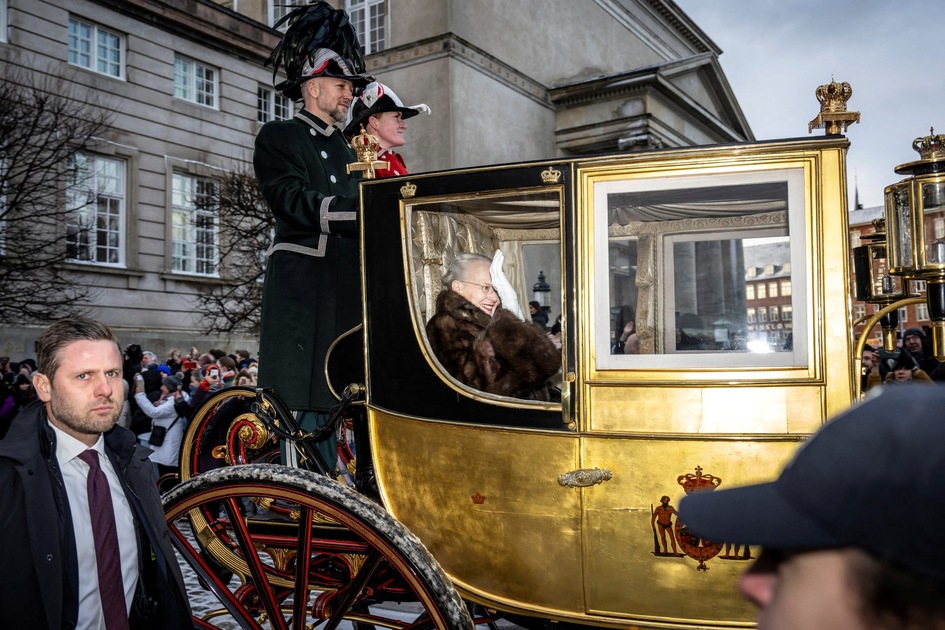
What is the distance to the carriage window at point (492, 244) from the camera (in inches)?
94.7

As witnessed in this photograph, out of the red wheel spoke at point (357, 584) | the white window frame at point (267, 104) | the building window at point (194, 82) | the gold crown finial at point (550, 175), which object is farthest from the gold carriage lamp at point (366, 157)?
the white window frame at point (267, 104)

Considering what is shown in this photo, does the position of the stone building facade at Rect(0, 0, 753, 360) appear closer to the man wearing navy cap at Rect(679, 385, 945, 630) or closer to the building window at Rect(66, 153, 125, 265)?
the building window at Rect(66, 153, 125, 265)

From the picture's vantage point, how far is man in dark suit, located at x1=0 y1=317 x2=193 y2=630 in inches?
71.4

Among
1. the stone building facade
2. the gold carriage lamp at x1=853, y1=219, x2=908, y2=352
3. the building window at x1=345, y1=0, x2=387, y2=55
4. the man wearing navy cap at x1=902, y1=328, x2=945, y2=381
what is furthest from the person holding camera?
the building window at x1=345, y1=0, x2=387, y2=55

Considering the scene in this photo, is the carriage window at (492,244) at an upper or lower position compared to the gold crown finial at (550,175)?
lower

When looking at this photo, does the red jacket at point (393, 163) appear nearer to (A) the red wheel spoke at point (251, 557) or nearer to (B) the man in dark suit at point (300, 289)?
(B) the man in dark suit at point (300, 289)

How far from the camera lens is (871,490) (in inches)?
22.3

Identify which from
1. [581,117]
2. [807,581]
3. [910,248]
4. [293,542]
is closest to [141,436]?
[293,542]

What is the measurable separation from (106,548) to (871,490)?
6.33 ft

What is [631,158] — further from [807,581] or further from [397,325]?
[807,581]

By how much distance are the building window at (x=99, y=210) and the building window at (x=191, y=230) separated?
45.9 inches

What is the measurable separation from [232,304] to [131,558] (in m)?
16.6

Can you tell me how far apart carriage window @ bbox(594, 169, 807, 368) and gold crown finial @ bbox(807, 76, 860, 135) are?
0.18m

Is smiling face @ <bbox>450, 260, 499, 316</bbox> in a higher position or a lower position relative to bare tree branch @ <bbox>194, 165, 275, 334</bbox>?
lower
